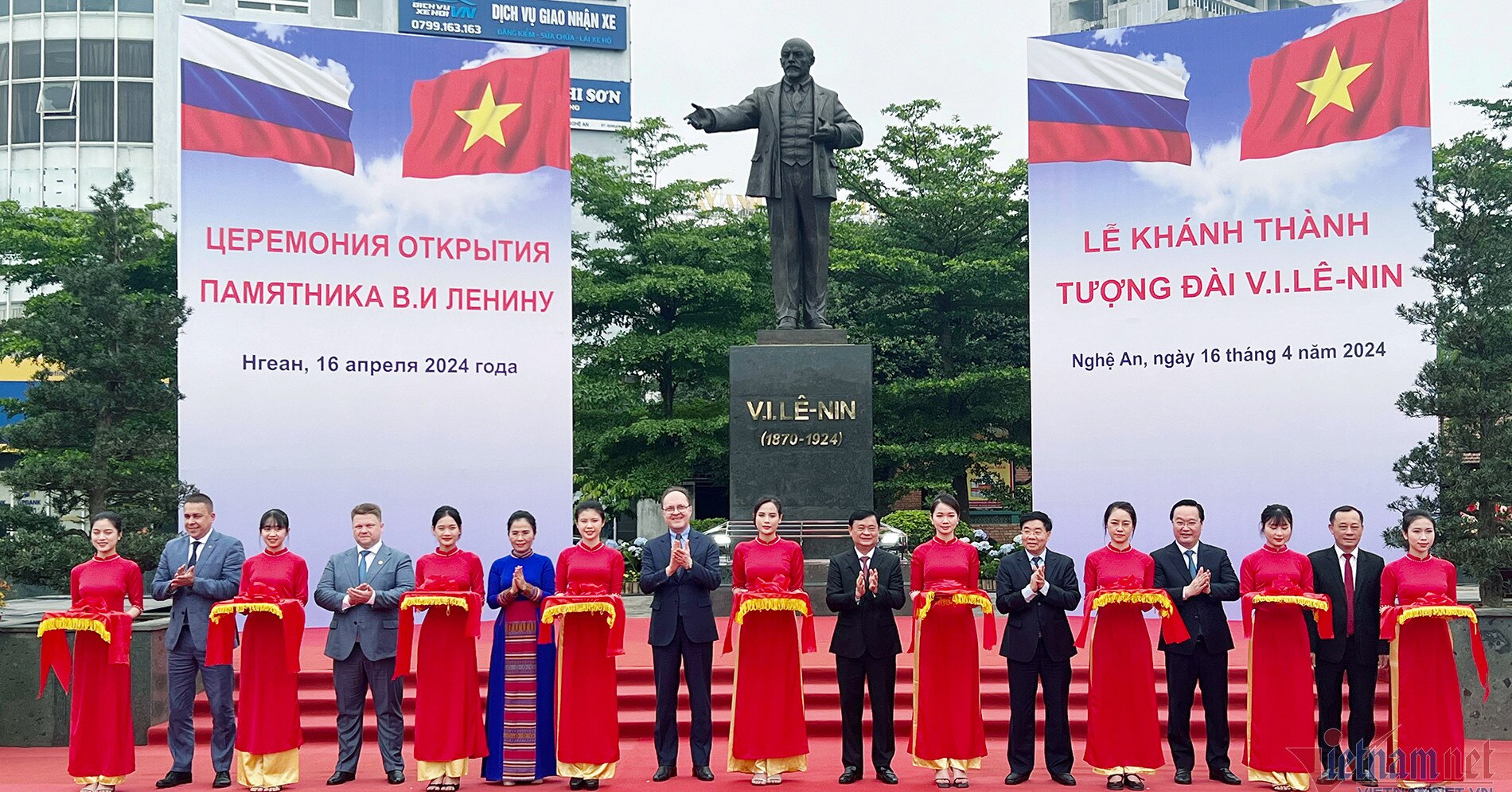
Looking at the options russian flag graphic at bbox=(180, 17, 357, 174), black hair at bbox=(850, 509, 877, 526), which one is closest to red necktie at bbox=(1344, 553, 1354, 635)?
black hair at bbox=(850, 509, 877, 526)

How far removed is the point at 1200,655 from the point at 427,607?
12.8ft

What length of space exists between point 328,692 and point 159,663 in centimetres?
100

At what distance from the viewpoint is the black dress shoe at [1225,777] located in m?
7.09

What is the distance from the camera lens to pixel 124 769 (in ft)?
23.1

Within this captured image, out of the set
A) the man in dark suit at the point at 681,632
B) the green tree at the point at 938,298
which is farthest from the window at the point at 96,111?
the man in dark suit at the point at 681,632

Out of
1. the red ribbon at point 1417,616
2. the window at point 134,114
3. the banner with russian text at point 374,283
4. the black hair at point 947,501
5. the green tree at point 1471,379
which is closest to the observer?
the red ribbon at point 1417,616

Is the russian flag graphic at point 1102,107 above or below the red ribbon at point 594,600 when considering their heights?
above

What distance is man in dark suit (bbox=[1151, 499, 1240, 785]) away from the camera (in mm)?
7129

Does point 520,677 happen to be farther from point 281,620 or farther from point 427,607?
point 281,620

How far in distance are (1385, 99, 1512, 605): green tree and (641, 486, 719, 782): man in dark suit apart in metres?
4.71

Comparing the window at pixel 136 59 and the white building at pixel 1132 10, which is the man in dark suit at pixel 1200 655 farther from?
the white building at pixel 1132 10

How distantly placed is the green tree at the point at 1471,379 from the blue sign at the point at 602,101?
114 ft

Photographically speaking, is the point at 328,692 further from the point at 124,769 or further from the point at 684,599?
the point at 684,599

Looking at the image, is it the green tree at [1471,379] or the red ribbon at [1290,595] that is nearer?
the red ribbon at [1290,595]
